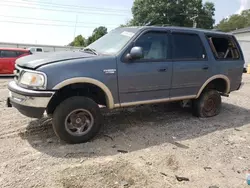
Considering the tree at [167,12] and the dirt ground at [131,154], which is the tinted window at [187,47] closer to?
the dirt ground at [131,154]

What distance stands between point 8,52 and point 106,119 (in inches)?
386

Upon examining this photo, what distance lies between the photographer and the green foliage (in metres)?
64.2

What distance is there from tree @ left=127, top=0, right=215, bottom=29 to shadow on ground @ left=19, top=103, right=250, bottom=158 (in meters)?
30.2

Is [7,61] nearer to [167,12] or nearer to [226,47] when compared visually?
[226,47]

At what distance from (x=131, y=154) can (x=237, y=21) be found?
72.5 meters

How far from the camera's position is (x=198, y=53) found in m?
5.21

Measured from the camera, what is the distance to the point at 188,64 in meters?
4.96

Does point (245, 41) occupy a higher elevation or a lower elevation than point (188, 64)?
higher

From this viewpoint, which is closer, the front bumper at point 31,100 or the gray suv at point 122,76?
the front bumper at point 31,100

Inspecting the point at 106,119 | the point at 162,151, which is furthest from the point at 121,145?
the point at 106,119

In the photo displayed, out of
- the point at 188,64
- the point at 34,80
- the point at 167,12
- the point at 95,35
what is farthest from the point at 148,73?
the point at 95,35

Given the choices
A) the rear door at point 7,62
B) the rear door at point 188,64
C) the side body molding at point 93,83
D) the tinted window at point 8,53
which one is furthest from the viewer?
the tinted window at point 8,53

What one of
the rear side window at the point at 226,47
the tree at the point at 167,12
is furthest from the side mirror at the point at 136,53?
the tree at the point at 167,12

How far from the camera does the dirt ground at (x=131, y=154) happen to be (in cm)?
297
